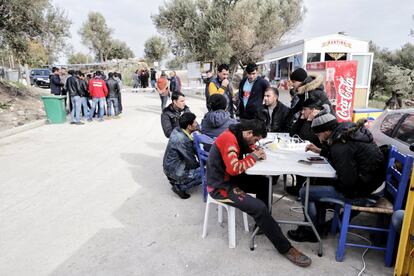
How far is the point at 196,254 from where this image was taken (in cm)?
312

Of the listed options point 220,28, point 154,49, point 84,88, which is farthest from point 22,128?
point 154,49

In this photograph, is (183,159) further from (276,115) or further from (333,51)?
(333,51)

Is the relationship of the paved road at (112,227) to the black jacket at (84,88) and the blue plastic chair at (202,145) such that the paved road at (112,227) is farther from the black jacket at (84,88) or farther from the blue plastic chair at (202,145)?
the black jacket at (84,88)

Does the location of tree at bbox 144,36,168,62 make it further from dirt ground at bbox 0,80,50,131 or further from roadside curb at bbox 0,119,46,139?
roadside curb at bbox 0,119,46,139

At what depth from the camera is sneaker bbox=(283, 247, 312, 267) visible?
287 cm

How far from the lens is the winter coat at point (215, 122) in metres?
4.23

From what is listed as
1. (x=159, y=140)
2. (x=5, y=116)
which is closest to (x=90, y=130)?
(x=159, y=140)

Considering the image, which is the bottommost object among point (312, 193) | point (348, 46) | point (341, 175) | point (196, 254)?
point (196, 254)

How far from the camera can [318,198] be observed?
3.18m

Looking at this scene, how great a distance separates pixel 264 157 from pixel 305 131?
125 cm

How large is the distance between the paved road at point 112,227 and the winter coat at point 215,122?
3.23ft

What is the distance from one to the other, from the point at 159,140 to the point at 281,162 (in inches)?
206

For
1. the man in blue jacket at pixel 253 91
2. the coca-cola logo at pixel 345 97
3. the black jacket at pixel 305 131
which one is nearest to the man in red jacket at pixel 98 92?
the man in blue jacket at pixel 253 91

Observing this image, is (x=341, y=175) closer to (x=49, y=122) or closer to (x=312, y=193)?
(x=312, y=193)
